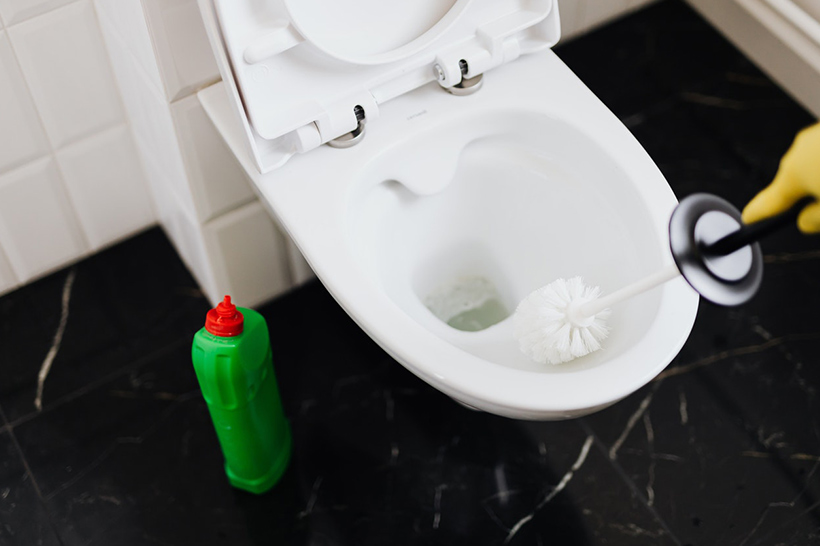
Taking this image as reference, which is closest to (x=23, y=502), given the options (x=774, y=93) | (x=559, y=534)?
(x=559, y=534)

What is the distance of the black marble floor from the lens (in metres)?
1.13

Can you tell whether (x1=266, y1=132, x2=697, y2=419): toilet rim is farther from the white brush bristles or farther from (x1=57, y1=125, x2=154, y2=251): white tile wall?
(x1=57, y1=125, x2=154, y2=251): white tile wall

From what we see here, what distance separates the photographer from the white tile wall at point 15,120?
102cm

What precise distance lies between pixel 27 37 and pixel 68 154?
0.19 m

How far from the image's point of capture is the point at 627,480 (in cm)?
117

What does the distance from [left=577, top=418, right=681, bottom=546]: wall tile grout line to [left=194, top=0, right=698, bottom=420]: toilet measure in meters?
0.24

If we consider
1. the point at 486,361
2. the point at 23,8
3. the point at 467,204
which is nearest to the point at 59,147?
the point at 23,8

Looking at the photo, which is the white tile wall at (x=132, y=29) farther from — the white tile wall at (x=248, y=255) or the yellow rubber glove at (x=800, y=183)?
the yellow rubber glove at (x=800, y=183)

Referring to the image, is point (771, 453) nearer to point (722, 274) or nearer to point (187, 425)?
point (722, 274)

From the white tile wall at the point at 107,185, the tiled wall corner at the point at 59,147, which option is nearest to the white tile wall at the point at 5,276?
the tiled wall corner at the point at 59,147

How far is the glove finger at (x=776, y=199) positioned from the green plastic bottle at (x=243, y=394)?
55cm

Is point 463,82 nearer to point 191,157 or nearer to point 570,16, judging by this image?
point 191,157

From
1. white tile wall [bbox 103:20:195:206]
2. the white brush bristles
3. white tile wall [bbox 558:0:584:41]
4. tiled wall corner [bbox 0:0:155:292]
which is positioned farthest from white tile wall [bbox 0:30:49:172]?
white tile wall [bbox 558:0:584:41]

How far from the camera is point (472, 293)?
1.13m
